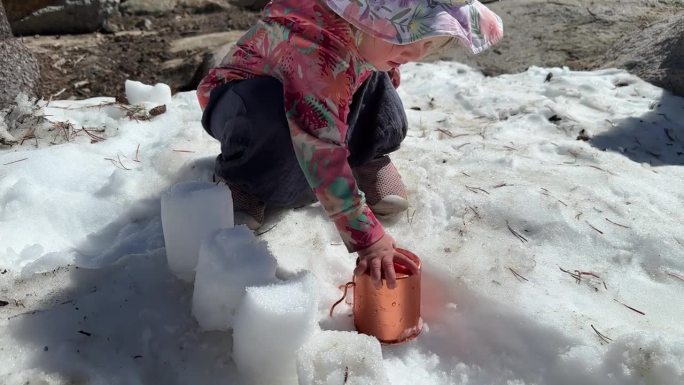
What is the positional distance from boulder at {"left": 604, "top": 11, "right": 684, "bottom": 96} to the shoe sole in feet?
6.30

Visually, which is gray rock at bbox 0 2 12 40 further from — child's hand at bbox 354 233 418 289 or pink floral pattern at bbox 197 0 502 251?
child's hand at bbox 354 233 418 289

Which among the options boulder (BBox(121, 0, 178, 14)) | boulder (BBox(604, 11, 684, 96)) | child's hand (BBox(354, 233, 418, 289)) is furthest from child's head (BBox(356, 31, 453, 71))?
boulder (BBox(121, 0, 178, 14))

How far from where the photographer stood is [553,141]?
9.79 ft

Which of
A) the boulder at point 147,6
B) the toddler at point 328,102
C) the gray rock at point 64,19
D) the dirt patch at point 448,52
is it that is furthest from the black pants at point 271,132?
the boulder at point 147,6

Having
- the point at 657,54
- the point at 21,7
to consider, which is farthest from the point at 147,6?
the point at 657,54

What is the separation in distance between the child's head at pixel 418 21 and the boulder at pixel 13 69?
1.85 m

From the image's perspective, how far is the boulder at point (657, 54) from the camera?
11.5ft

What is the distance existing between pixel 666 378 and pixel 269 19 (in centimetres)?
146

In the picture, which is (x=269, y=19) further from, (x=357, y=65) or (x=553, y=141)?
(x=553, y=141)

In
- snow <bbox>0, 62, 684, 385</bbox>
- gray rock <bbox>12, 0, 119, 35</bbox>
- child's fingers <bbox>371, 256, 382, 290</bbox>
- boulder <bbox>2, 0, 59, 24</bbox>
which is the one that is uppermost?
child's fingers <bbox>371, 256, 382, 290</bbox>

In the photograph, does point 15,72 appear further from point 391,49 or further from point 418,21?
point 418,21

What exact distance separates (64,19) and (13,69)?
6.57 ft

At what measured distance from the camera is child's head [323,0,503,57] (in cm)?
167

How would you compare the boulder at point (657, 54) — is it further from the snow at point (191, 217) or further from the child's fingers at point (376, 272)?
the snow at point (191, 217)
